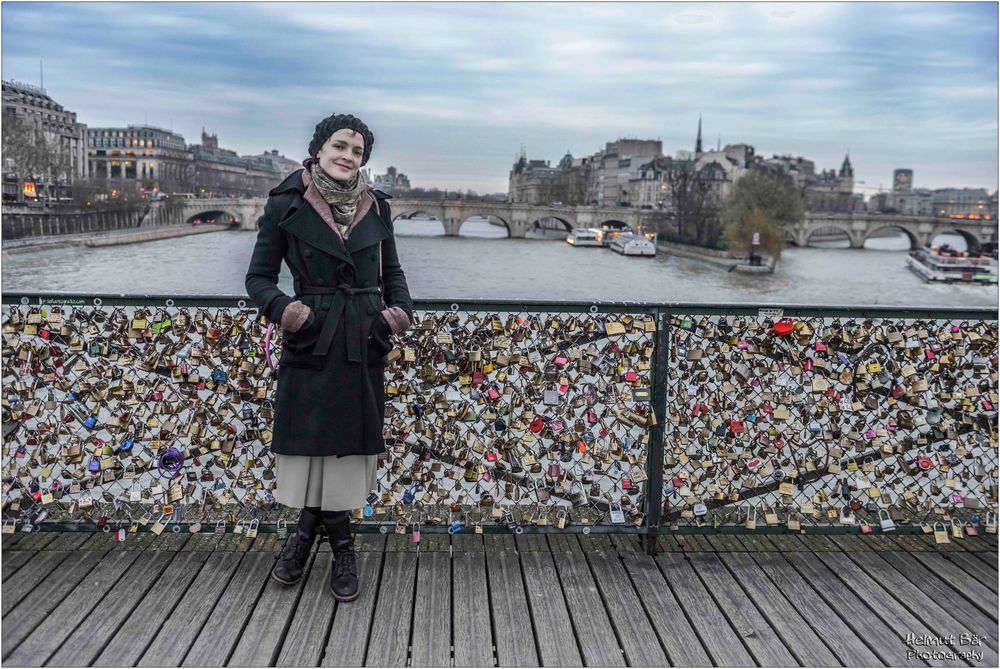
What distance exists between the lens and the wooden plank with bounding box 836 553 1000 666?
2.92 metres

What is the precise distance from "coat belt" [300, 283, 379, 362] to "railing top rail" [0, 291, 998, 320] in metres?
0.52

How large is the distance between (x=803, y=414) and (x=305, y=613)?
2097mm

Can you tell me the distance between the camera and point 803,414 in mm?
3586

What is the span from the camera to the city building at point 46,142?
54594 mm

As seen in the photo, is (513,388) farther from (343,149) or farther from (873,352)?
(873,352)

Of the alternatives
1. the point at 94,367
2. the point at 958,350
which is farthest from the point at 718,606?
the point at 94,367

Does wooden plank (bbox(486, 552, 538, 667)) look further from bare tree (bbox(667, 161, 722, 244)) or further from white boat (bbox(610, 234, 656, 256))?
bare tree (bbox(667, 161, 722, 244))

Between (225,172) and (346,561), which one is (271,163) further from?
(346,561)

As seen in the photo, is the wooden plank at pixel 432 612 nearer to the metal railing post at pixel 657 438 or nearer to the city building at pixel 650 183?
the metal railing post at pixel 657 438

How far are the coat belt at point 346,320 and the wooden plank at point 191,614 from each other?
0.95m

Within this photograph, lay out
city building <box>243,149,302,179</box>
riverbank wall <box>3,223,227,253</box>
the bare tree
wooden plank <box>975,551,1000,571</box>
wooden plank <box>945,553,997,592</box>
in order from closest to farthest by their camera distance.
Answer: wooden plank <box>945,553,997,592</box>
wooden plank <box>975,551,1000,571</box>
riverbank wall <box>3,223,227,253</box>
the bare tree
city building <box>243,149,302,179</box>

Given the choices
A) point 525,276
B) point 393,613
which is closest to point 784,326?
point 393,613

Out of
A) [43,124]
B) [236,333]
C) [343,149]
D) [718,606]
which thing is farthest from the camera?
[43,124]

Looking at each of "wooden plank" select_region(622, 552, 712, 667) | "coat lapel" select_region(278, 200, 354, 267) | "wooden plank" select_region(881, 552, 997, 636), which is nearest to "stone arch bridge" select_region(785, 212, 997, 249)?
"wooden plank" select_region(881, 552, 997, 636)
